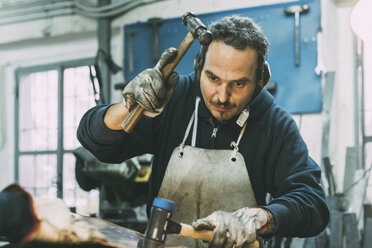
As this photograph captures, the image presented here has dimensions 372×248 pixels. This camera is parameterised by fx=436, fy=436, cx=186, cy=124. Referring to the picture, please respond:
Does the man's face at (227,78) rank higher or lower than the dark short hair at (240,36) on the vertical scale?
lower

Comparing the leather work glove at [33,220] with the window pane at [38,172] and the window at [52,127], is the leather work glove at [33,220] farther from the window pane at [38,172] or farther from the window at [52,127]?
the window pane at [38,172]

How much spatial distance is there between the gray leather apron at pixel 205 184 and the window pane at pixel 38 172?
11.1 feet

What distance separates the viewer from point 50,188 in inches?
197

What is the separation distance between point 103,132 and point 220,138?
0.53 m

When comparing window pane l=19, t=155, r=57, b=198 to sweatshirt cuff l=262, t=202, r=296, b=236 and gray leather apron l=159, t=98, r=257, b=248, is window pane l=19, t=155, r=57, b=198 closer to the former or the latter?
gray leather apron l=159, t=98, r=257, b=248

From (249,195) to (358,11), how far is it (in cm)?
157

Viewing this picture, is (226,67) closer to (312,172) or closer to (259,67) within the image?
(259,67)

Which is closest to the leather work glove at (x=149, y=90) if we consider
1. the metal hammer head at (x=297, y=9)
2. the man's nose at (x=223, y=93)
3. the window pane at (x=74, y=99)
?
the man's nose at (x=223, y=93)

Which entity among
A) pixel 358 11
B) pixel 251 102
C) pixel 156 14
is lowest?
pixel 251 102

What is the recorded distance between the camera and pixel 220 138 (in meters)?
1.98

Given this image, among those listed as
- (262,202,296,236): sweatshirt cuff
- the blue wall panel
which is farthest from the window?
(262,202,296,236): sweatshirt cuff

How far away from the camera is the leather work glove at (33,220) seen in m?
1.06

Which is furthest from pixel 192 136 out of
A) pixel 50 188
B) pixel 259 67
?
pixel 50 188

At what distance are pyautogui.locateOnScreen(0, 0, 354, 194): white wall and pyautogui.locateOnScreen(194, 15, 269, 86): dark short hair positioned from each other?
1868 millimetres
